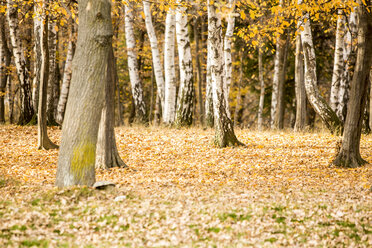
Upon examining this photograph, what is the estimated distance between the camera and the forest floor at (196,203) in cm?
504

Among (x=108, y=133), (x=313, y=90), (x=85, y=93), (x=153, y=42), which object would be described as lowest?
(x=108, y=133)

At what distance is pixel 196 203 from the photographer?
20.3 feet

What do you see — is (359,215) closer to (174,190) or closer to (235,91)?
(174,190)

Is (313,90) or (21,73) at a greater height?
(21,73)

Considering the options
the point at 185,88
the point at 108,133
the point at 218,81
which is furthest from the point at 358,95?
the point at 185,88

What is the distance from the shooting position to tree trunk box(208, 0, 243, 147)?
10859mm

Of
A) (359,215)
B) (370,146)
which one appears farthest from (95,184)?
(370,146)

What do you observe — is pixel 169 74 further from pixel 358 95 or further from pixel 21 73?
pixel 358 95

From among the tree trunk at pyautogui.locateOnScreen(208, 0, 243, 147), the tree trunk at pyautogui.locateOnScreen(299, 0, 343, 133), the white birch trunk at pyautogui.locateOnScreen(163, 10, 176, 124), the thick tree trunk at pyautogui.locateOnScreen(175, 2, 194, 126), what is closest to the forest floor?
the tree trunk at pyautogui.locateOnScreen(208, 0, 243, 147)

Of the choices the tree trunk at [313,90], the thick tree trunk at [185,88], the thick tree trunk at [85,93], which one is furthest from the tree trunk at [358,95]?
the thick tree trunk at [185,88]

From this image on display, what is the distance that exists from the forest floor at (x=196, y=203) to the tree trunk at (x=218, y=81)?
816mm

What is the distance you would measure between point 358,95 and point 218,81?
3.78 metres

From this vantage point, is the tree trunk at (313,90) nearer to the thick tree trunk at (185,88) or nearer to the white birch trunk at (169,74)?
the thick tree trunk at (185,88)

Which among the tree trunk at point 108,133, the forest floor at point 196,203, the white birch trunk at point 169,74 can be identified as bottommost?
the forest floor at point 196,203
